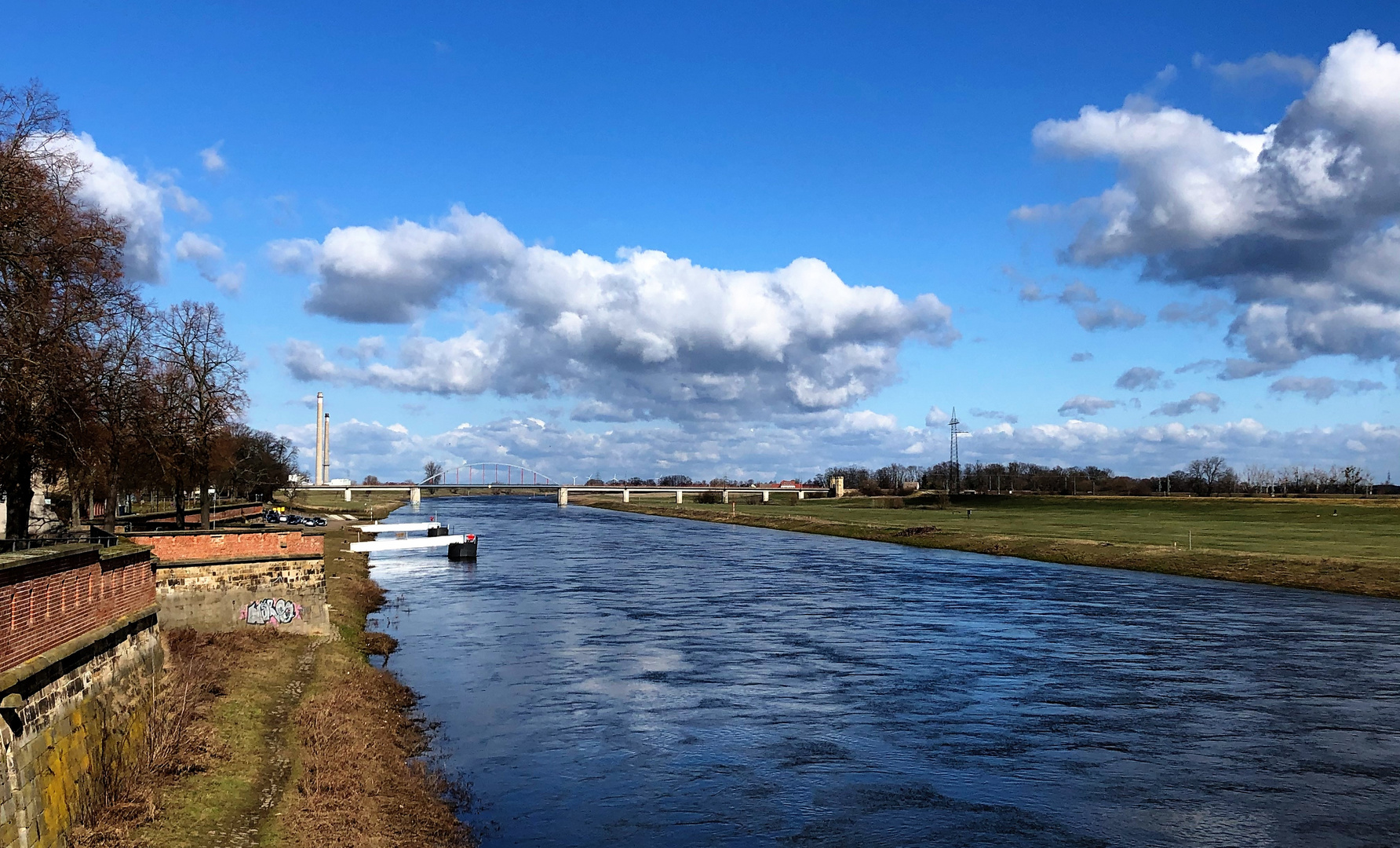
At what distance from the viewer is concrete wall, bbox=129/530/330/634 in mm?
31531

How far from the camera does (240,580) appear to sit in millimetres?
33219

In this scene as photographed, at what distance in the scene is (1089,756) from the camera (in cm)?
2373

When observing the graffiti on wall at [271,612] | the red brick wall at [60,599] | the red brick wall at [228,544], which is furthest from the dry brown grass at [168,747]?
the graffiti on wall at [271,612]

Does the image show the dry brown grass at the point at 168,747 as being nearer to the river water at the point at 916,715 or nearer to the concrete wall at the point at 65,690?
the concrete wall at the point at 65,690

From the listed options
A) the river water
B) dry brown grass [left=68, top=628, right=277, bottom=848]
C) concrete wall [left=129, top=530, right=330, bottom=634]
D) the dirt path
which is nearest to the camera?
dry brown grass [left=68, top=628, right=277, bottom=848]

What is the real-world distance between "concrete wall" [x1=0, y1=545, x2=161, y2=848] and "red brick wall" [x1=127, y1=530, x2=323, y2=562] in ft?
37.4

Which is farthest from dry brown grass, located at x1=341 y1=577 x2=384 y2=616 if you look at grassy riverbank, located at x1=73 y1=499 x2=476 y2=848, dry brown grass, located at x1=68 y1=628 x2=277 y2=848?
dry brown grass, located at x1=68 y1=628 x2=277 y2=848

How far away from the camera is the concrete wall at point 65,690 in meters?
13.4

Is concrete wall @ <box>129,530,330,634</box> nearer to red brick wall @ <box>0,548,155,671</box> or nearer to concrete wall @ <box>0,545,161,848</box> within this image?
red brick wall @ <box>0,548,155,671</box>

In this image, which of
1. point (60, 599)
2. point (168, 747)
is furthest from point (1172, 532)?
point (60, 599)

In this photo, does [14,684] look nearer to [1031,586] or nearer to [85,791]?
[85,791]

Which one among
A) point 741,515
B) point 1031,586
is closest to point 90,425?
point 1031,586

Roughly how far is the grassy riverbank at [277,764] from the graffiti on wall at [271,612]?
3232mm

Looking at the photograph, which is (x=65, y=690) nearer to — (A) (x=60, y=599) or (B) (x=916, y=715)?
(A) (x=60, y=599)
